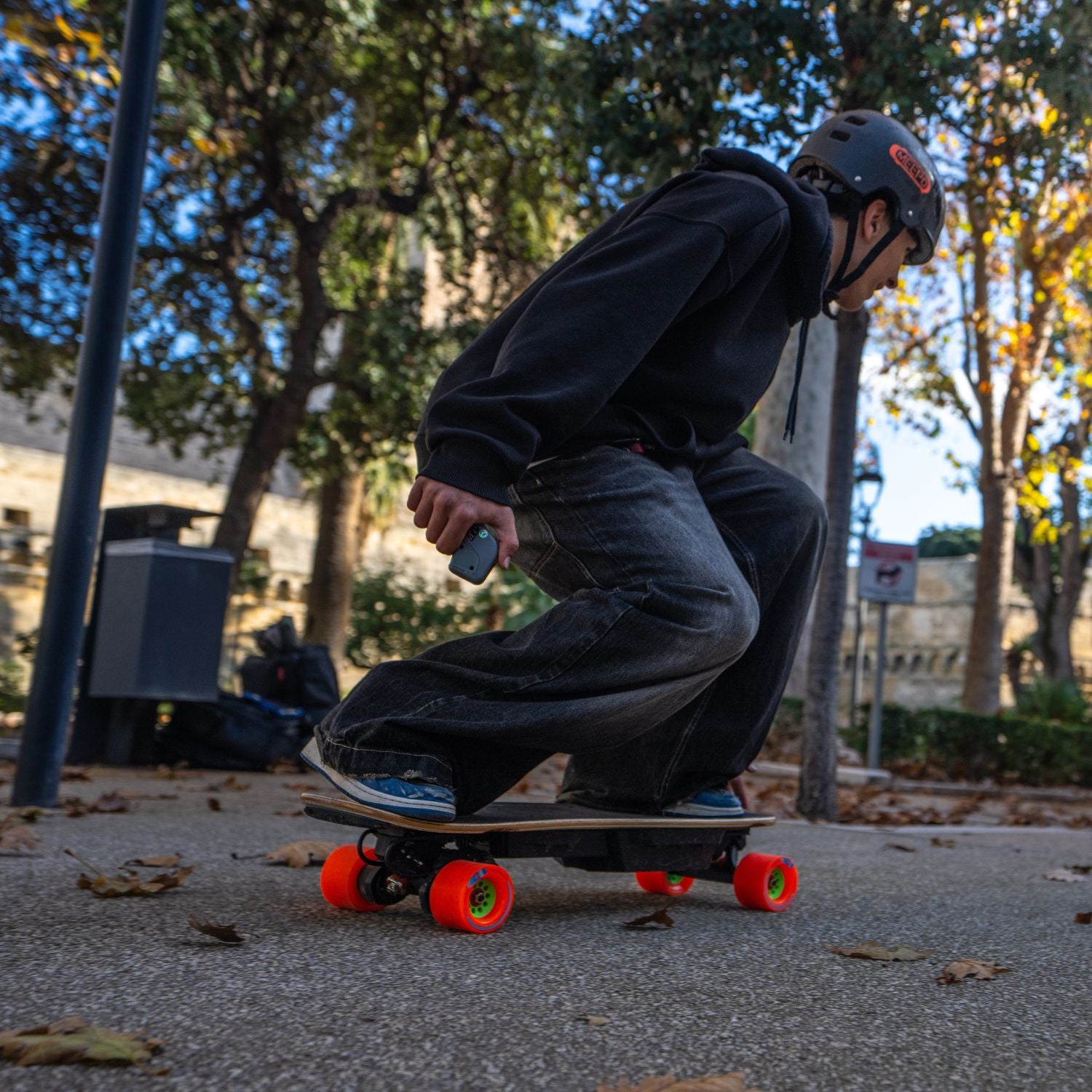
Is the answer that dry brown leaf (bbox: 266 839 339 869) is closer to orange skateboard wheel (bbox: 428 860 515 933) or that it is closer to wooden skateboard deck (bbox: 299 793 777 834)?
wooden skateboard deck (bbox: 299 793 777 834)

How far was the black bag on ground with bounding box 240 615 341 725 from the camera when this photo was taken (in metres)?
8.21

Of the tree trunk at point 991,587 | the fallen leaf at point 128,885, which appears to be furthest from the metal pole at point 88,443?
the tree trunk at point 991,587

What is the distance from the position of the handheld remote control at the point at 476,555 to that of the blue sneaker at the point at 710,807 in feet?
2.98

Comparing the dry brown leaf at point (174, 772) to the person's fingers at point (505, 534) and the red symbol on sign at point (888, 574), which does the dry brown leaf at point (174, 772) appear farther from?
the red symbol on sign at point (888, 574)

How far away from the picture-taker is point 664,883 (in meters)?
2.97

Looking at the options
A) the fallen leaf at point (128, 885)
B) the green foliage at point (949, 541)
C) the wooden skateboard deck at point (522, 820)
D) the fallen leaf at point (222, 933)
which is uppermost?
the green foliage at point (949, 541)

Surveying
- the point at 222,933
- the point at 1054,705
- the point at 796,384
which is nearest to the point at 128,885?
the point at 222,933

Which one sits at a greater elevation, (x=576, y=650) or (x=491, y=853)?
(x=576, y=650)

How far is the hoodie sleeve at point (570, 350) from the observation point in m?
2.17

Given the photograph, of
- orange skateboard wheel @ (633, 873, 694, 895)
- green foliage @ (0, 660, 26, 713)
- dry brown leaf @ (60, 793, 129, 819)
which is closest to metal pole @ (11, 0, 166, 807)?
dry brown leaf @ (60, 793, 129, 819)

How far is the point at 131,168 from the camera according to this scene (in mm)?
4336

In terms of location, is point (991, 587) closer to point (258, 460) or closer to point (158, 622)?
point (258, 460)

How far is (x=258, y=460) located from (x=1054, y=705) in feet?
42.5

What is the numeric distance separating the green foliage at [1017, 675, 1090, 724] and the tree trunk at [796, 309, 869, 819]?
45.7 ft
